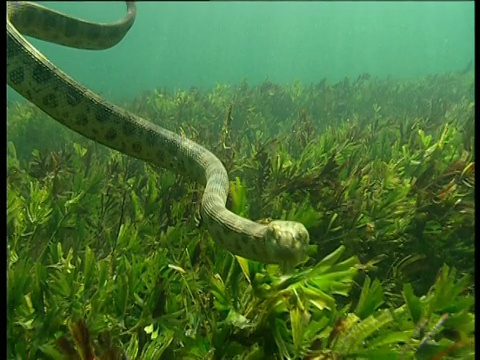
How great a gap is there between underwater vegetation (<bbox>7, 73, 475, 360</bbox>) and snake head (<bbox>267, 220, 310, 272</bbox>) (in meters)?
0.12

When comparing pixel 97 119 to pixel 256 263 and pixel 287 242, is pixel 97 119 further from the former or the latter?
pixel 287 242

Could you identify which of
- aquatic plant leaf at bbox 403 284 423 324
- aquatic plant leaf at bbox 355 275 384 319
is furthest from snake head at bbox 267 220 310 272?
aquatic plant leaf at bbox 403 284 423 324

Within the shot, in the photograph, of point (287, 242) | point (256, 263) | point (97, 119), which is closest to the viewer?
point (287, 242)

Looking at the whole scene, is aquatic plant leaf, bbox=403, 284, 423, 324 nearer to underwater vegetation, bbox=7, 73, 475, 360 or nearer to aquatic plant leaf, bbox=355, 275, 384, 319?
underwater vegetation, bbox=7, 73, 475, 360

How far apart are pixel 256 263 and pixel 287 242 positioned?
379 millimetres

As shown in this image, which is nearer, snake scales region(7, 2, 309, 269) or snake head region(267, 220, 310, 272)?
snake head region(267, 220, 310, 272)

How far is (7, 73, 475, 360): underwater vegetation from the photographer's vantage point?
2.15m

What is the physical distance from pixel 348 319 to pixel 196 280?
926 millimetres

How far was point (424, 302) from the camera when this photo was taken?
2254 mm

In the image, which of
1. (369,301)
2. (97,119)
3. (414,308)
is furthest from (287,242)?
(97,119)

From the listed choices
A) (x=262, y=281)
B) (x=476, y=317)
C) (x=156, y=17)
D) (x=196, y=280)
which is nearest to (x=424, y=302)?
(x=476, y=317)

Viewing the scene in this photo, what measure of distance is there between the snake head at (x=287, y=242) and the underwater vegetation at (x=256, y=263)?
4.8 inches

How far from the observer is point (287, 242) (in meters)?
2.16

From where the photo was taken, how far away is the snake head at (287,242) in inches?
85.3
